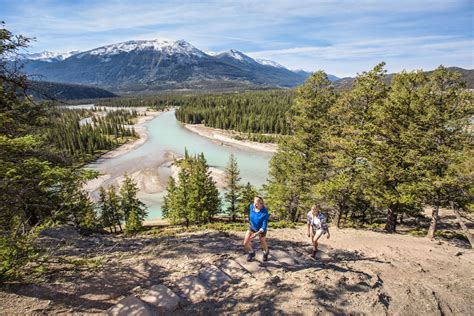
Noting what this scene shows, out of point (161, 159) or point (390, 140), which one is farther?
point (161, 159)

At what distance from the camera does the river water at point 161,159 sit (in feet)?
177

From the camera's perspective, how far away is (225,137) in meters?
101

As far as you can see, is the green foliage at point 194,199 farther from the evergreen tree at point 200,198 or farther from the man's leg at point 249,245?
the man's leg at point 249,245

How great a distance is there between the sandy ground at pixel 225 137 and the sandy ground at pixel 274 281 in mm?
63927

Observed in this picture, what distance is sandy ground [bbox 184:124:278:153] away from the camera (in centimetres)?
8375

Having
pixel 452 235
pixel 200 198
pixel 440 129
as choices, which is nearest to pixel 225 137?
pixel 200 198

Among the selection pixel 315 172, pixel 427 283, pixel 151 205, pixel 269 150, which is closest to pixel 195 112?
pixel 269 150

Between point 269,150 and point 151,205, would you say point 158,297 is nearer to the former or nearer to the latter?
point 151,205

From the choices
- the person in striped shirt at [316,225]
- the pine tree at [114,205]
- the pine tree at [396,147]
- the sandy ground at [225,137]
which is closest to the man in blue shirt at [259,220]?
the person in striped shirt at [316,225]

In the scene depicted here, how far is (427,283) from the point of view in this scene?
9.48 meters

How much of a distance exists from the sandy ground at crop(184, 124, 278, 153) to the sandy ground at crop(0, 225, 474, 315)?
210 feet

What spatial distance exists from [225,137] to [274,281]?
93.4m

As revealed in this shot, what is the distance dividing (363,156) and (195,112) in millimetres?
125500

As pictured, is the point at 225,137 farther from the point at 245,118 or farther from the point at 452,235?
the point at 452,235
